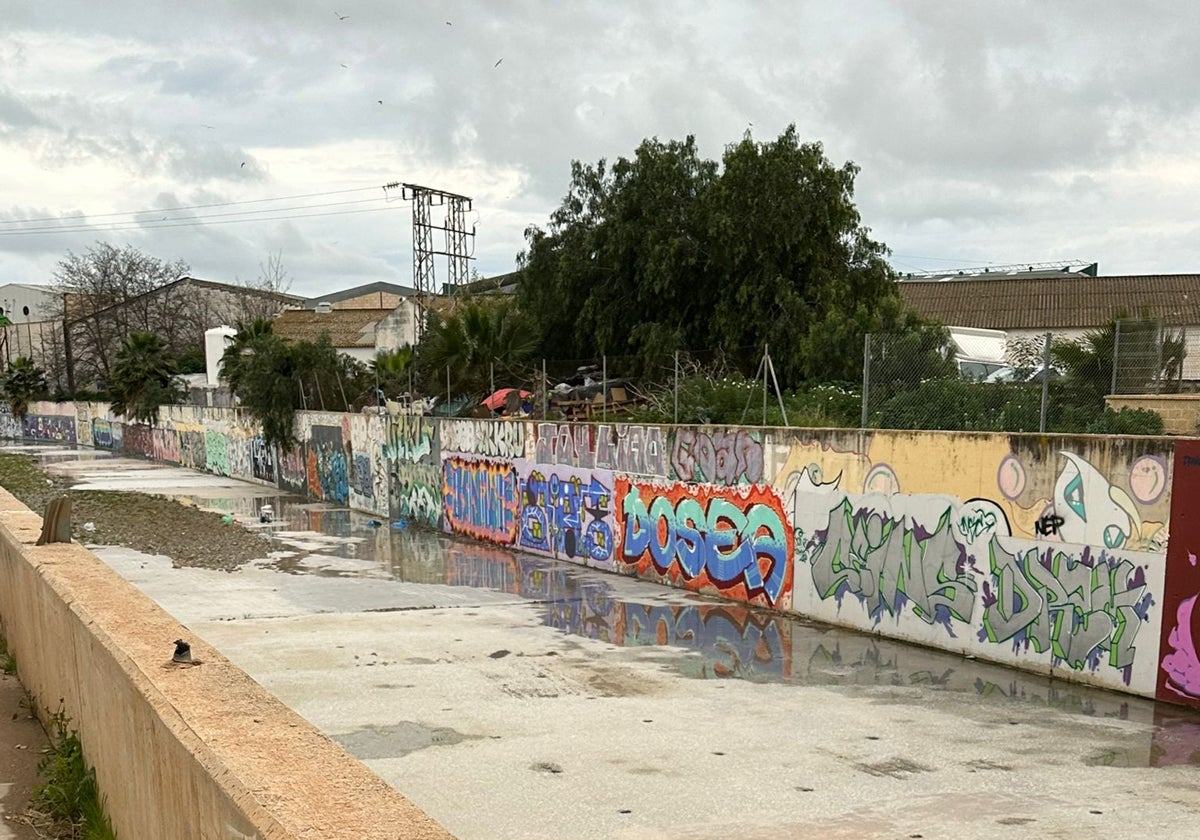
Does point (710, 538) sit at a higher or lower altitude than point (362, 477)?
higher

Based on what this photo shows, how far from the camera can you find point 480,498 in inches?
816

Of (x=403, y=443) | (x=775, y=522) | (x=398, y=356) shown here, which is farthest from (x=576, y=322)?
(x=775, y=522)

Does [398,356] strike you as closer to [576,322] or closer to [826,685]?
[576,322]

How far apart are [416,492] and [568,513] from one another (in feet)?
22.7

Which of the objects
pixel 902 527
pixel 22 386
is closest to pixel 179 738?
pixel 902 527

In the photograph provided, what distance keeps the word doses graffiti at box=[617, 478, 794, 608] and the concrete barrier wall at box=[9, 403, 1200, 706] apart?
0.09 ft

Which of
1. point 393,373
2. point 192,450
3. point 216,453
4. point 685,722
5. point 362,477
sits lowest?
point 192,450

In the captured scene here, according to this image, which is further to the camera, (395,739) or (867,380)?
(867,380)

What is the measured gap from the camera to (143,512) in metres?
25.6

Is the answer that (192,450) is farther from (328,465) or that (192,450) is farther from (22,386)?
(22,386)

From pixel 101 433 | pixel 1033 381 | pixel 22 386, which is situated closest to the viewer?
pixel 1033 381

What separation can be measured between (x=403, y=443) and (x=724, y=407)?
32.8ft

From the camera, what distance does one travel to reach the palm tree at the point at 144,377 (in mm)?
49812

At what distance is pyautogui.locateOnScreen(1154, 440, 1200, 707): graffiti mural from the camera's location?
8648 mm
